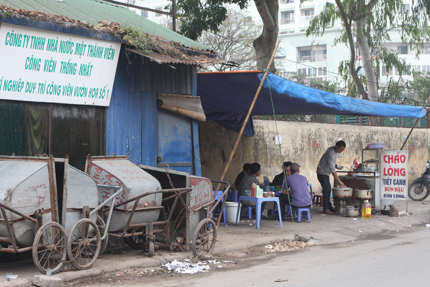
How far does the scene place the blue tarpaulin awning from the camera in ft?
29.3

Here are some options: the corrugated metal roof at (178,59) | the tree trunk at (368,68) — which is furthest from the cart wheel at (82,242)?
the tree trunk at (368,68)

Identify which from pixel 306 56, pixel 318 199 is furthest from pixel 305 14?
pixel 318 199

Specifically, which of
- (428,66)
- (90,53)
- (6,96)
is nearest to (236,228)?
(90,53)

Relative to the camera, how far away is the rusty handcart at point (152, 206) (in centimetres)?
614

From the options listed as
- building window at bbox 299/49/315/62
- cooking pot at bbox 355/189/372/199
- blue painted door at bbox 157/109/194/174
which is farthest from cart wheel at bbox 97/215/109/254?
building window at bbox 299/49/315/62

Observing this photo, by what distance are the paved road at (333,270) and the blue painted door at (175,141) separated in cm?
257

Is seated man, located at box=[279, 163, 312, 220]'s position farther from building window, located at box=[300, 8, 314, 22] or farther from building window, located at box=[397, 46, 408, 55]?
building window, located at box=[300, 8, 314, 22]

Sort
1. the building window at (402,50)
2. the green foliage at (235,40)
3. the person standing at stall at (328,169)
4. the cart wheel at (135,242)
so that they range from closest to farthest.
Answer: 1. the cart wheel at (135,242)
2. the person standing at stall at (328,169)
3. the green foliage at (235,40)
4. the building window at (402,50)

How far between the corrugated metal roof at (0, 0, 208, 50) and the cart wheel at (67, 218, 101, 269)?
11.4ft

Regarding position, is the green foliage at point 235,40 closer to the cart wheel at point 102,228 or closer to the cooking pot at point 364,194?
the cooking pot at point 364,194

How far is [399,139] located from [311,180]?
18.9 feet

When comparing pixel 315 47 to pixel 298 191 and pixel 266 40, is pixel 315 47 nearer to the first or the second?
→ pixel 266 40

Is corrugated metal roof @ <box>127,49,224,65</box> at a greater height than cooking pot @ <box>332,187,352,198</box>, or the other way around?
corrugated metal roof @ <box>127,49,224,65</box>

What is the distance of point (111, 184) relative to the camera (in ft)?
20.4
